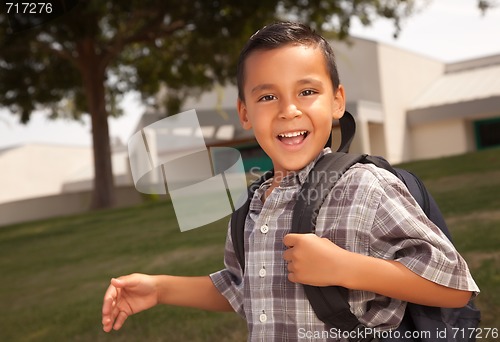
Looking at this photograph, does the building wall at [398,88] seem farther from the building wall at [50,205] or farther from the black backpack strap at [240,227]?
the black backpack strap at [240,227]

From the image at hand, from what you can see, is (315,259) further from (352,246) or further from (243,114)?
(243,114)

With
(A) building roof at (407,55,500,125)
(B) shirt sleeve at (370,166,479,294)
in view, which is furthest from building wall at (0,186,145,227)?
(B) shirt sleeve at (370,166,479,294)

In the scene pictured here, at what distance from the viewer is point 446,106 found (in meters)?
27.3

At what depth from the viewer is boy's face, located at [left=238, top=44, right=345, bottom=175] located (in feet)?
5.15

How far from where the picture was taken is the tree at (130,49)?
49.4 feet

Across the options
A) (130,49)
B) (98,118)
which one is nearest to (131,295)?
(98,118)

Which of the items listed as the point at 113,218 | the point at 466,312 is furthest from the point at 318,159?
the point at 113,218

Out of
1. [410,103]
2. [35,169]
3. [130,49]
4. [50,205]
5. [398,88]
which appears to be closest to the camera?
[130,49]

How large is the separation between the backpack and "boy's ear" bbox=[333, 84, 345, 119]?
95 mm

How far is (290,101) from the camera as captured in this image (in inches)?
61.7

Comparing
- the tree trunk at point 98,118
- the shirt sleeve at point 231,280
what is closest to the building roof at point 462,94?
the tree trunk at point 98,118

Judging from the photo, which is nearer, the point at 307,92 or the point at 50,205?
the point at 307,92

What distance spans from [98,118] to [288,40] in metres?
16.1

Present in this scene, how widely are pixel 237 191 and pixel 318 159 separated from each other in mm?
389
